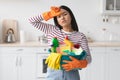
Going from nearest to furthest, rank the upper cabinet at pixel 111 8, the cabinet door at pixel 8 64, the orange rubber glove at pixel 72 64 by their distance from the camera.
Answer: the orange rubber glove at pixel 72 64, the cabinet door at pixel 8 64, the upper cabinet at pixel 111 8

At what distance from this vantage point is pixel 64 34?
1854mm

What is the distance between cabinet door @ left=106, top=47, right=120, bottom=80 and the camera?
12.0 feet

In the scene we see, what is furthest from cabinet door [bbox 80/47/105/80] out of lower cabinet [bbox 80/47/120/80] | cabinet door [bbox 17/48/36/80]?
cabinet door [bbox 17/48/36/80]

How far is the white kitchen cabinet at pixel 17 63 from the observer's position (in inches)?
142

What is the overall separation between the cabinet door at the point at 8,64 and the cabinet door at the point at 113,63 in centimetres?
141

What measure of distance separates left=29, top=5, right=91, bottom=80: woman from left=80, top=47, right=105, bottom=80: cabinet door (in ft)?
5.93

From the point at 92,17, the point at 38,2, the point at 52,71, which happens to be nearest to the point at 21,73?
the point at 38,2

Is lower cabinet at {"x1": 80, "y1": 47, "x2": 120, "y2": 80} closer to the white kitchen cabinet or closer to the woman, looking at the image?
the white kitchen cabinet

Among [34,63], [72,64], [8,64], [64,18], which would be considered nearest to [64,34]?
[64,18]

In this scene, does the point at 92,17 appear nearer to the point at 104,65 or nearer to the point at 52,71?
the point at 104,65

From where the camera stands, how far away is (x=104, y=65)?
3.70 metres

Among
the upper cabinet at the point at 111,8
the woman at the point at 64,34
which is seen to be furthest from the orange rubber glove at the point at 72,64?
the upper cabinet at the point at 111,8

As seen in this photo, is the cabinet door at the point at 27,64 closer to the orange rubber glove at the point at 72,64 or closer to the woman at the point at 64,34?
the woman at the point at 64,34

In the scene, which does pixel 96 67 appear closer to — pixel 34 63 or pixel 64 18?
pixel 34 63
